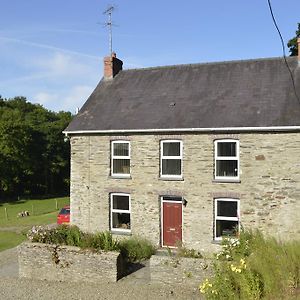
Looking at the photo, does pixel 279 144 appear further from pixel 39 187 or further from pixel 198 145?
pixel 39 187

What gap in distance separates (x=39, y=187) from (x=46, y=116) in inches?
484

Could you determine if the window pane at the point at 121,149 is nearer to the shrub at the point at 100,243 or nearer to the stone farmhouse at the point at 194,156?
the stone farmhouse at the point at 194,156

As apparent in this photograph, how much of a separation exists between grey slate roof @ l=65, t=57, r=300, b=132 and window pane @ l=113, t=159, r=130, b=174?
66.8 inches

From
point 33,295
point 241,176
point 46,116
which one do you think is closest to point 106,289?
point 33,295

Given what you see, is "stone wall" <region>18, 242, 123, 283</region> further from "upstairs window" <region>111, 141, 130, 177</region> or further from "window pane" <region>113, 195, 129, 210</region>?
"upstairs window" <region>111, 141, 130, 177</region>

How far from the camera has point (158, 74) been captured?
2338 centimetres

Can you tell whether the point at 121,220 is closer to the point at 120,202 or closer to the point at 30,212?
the point at 120,202

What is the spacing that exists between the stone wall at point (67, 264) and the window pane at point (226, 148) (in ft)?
22.3

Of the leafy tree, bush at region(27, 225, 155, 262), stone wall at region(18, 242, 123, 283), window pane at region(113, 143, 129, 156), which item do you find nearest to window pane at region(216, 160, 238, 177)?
window pane at region(113, 143, 129, 156)

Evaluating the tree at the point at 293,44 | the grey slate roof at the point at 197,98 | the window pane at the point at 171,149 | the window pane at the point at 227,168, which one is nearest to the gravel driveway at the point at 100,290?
the window pane at the point at 227,168

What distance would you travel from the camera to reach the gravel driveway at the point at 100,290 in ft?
45.5

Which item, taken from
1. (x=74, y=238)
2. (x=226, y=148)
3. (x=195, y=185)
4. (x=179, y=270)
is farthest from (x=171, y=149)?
(x=179, y=270)

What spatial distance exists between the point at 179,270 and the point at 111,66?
14.0 metres

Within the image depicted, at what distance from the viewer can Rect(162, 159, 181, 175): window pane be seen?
19500 millimetres
